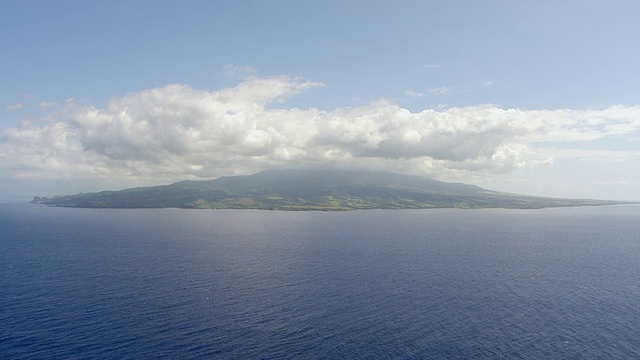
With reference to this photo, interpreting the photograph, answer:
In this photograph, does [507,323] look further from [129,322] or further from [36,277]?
[36,277]

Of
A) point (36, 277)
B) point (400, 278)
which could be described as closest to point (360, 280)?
point (400, 278)

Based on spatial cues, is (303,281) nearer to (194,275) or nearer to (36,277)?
(194,275)

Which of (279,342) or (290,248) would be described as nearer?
(279,342)

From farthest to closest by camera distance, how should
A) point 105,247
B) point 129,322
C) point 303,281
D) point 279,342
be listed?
point 105,247 < point 303,281 < point 129,322 < point 279,342

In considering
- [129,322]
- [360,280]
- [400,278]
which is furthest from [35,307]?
[400,278]

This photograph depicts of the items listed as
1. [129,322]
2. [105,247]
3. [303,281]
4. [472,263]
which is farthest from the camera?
[105,247]

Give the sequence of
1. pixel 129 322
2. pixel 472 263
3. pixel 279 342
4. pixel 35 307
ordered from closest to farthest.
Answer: pixel 279 342 < pixel 129 322 < pixel 35 307 < pixel 472 263

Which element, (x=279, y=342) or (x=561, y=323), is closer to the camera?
(x=279, y=342)

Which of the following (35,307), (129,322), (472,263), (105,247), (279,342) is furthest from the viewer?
(105,247)

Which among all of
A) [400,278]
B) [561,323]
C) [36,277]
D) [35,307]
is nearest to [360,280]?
[400,278]
